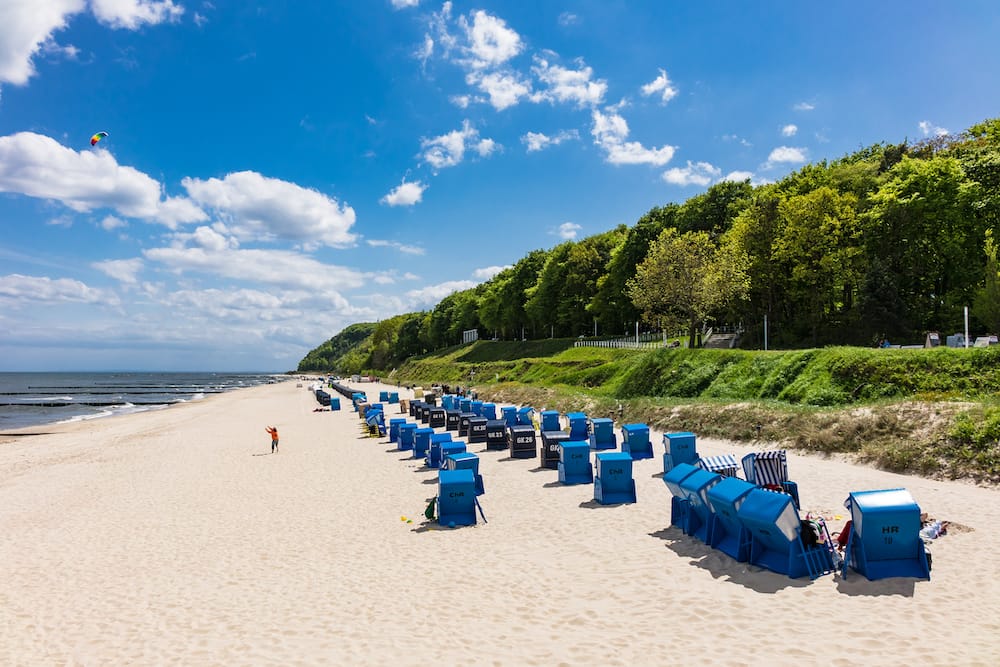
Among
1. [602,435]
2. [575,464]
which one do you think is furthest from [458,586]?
[602,435]

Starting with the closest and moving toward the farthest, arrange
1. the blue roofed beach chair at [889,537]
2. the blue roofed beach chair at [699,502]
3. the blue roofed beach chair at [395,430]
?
the blue roofed beach chair at [889,537] → the blue roofed beach chair at [699,502] → the blue roofed beach chair at [395,430]

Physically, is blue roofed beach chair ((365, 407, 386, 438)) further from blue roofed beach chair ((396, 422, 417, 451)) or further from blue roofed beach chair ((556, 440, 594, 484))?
blue roofed beach chair ((556, 440, 594, 484))

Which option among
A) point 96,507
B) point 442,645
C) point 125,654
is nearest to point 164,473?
point 96,507

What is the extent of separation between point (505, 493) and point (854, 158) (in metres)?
69.0

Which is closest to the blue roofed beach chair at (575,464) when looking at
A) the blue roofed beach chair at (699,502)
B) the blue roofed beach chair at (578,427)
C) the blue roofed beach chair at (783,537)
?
the blue roofed beach chair at (699,502)

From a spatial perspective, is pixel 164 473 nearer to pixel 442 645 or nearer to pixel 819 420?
pixel 442 645

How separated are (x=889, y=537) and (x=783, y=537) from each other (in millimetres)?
1470

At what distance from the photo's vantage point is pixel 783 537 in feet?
29.2

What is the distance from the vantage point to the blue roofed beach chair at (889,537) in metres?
8.48

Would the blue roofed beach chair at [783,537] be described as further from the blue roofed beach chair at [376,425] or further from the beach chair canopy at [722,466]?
the blue roofed beach chair at [376,425]

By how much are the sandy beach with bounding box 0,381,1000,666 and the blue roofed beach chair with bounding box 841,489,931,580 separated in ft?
0.89

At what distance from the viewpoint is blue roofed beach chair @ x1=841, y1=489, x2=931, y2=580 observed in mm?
8484

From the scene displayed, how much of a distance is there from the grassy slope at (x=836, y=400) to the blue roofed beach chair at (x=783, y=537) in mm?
8398

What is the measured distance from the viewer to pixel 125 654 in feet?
25.3
